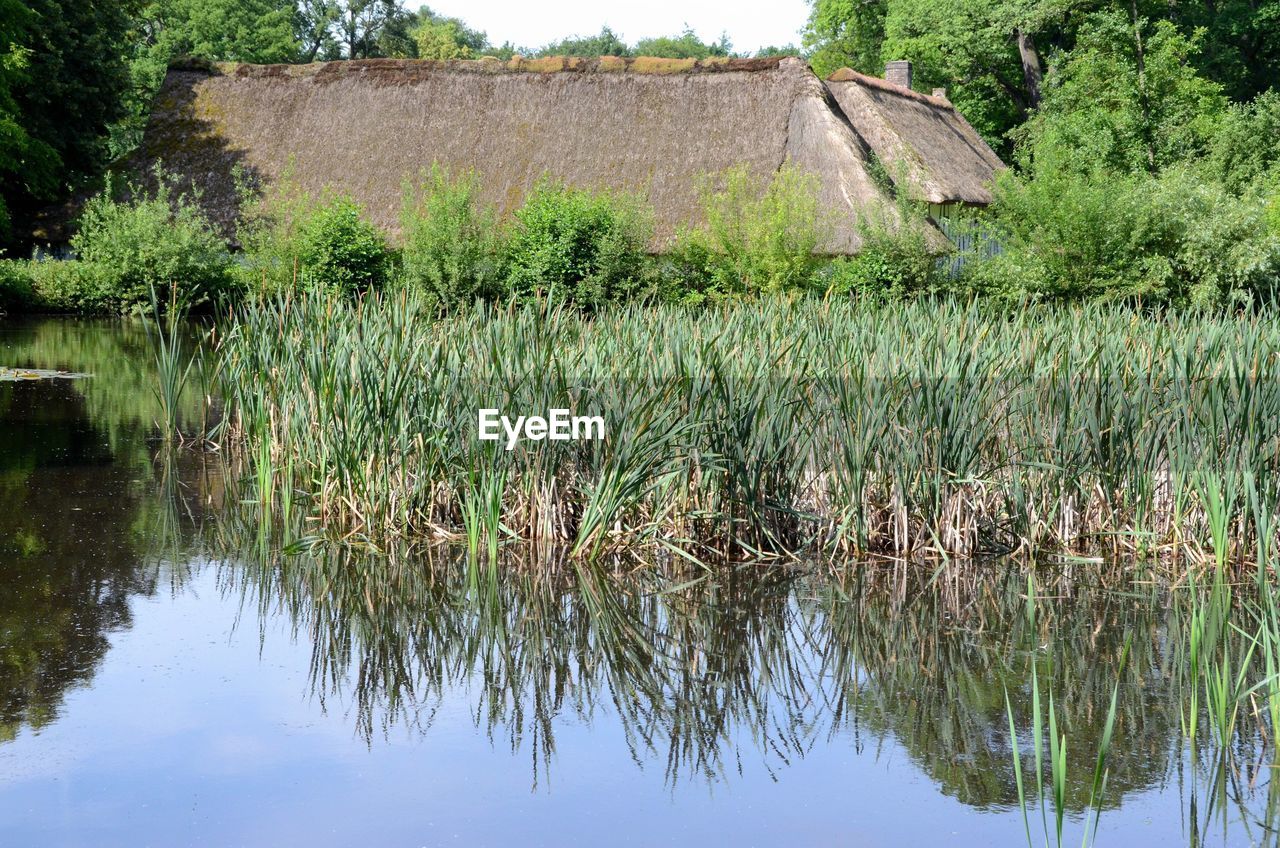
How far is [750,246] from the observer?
1523cm

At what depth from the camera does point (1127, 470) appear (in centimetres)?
598

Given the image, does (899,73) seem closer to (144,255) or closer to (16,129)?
(144,255)

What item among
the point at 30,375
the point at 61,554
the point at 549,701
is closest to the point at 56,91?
the point at 30,375

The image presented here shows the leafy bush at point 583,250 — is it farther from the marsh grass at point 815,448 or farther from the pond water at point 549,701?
the pond water at point 549,701

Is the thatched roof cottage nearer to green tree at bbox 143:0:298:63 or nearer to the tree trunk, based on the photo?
the tree trunk

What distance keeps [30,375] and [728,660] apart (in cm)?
933

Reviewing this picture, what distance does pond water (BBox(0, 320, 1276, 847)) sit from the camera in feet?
11.4

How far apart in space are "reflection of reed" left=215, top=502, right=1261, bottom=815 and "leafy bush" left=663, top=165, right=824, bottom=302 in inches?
361

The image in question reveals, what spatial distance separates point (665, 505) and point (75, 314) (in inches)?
666

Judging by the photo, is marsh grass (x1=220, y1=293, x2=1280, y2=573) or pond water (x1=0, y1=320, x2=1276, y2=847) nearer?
pond water (x1=0, y1=320, x2=1276, y2=847)

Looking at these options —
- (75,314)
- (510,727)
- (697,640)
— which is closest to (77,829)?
(510,727)

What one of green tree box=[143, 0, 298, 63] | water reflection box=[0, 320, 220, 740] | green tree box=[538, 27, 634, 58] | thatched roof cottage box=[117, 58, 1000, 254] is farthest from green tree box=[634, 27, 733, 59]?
water reflection box=[0, 320, 220, 740]

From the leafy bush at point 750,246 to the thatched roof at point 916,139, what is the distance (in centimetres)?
371

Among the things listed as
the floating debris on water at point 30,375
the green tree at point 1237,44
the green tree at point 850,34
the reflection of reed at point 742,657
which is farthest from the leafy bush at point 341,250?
the green tree at point 850,34
